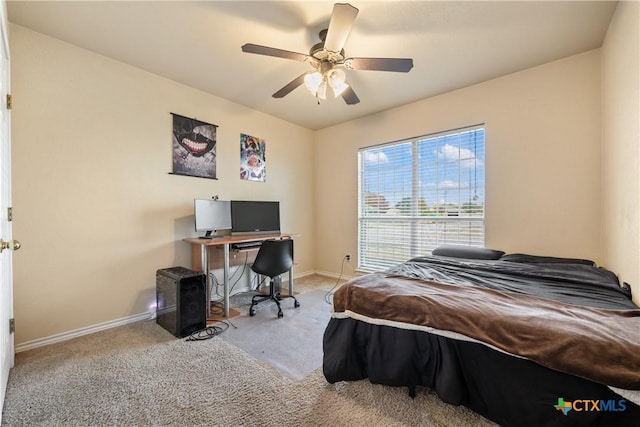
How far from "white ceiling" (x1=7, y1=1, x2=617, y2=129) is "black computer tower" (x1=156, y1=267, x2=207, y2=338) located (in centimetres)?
213

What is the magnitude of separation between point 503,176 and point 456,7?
1.83m

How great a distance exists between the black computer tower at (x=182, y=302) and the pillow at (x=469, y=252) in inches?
99.4

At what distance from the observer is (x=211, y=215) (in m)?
3.15

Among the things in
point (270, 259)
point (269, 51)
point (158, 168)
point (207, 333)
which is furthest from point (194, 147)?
point (207, 333)

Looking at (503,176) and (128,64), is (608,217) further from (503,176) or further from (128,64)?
(128,64)

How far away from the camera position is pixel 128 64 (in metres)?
2.68

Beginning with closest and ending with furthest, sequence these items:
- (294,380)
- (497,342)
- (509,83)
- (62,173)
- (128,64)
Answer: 1. (497,342)
2. (294,380)
3. (62,173)
4. (128,64)
5. (509,83)

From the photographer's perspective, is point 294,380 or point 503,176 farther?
point 503,176

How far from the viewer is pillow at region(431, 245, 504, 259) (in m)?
2.66

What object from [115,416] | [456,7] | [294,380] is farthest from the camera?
[456,7]

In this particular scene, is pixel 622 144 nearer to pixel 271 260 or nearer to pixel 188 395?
pixel 271 260

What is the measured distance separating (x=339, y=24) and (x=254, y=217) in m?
2.54

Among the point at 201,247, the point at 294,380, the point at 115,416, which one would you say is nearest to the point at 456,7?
the point at 294,380

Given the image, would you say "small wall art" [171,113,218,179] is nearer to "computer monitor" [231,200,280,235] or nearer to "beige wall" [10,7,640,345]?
"beige wall" [10,7,640,345]
